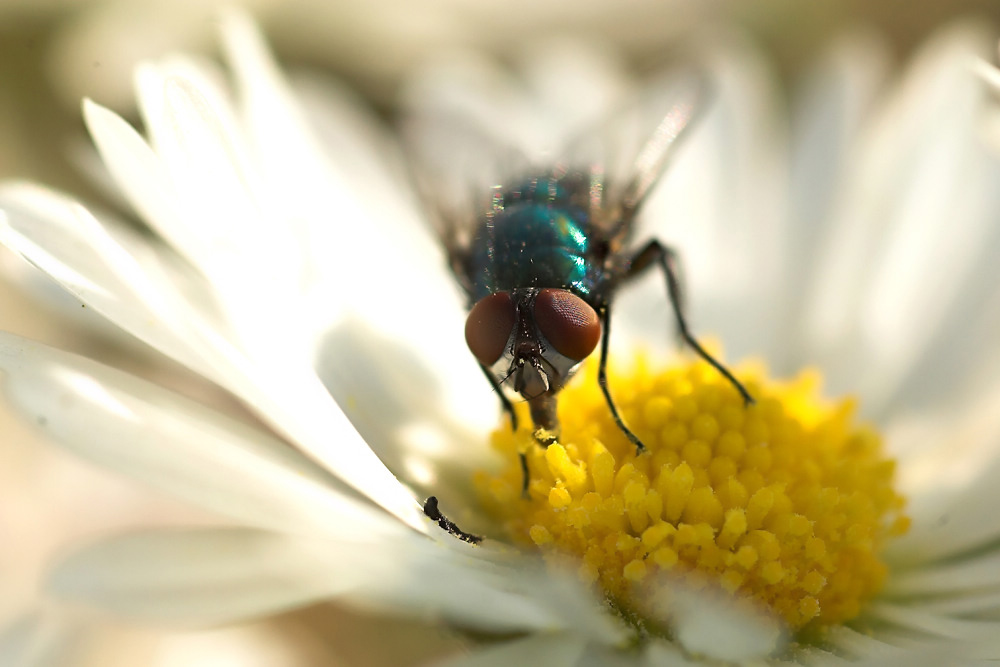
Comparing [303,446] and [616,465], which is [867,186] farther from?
[303,446]

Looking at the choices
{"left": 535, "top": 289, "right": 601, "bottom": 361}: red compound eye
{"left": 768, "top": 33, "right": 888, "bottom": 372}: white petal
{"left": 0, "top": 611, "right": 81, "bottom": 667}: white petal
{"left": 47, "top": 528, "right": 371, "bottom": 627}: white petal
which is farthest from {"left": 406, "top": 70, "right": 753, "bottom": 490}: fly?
{"left": 0, "top": 611, "right": 81, "bottom": 667}: white petal

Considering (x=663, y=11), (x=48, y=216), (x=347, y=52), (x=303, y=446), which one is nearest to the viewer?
(x=303, y=446)

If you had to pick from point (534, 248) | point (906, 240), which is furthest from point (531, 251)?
point (906, 240)

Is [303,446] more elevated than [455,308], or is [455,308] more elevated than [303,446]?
[455,308]

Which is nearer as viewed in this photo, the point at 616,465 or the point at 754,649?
the point at 754,649

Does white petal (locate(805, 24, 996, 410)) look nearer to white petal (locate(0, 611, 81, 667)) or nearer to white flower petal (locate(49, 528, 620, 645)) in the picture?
white flower petal (locate(49, 528, 620, 645))

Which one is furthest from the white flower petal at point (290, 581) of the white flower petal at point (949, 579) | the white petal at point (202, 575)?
the white flower petal at point (949, 579)

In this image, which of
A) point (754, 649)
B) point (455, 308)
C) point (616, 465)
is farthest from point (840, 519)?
point (455, 308)
